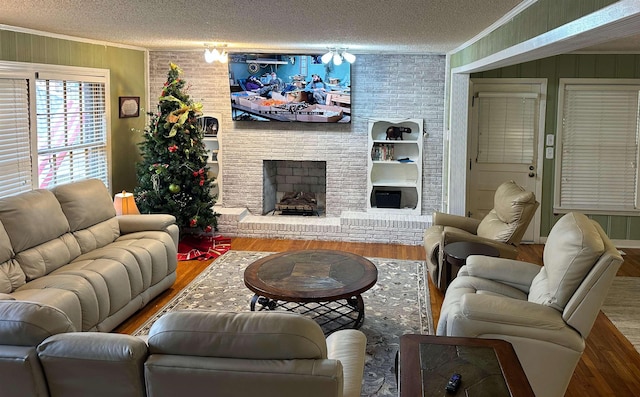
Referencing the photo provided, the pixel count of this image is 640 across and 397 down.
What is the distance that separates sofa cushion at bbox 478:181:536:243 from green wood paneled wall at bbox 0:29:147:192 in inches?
178

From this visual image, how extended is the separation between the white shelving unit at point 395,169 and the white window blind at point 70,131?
3.37 meters

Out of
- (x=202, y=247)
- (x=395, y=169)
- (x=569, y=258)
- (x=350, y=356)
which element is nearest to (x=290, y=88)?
(x=395, y=169)

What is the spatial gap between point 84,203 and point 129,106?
285 centimetres

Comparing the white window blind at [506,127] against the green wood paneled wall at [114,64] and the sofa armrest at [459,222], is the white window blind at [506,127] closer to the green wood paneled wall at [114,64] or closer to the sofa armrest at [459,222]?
the sofa armrest at [459,222]

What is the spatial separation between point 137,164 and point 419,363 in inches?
216

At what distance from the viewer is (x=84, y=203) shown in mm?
5305

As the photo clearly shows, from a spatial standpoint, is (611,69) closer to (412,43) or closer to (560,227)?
(412,43)

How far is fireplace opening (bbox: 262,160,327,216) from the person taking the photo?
8.52 metres

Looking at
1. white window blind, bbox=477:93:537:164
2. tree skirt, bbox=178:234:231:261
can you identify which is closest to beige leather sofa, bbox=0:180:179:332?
tree skirt, bbox=178:234:231:261

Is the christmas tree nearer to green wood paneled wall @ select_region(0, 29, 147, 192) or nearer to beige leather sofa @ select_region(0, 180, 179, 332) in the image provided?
green wood paneled wall @ select_region(0, 29, 147, 192)

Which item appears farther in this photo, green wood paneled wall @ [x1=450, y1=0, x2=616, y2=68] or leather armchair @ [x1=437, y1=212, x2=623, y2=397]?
leather armchair @ [x1=437, y1=212, x2=623, y2=397]

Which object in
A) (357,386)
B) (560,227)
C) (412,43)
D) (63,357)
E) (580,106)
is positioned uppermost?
(412,43)

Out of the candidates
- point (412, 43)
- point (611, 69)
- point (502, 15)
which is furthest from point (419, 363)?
point (611, 69)

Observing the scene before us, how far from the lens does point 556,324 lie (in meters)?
3.38
